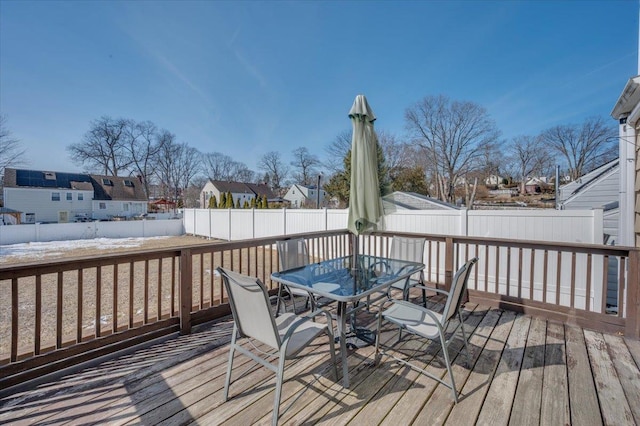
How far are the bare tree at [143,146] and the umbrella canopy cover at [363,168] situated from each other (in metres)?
33.6

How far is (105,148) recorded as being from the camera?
1118 inches

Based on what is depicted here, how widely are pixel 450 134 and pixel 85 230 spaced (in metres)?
25.1

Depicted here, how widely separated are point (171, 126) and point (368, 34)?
28.8 meters

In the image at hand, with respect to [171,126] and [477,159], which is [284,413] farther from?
[171,126]

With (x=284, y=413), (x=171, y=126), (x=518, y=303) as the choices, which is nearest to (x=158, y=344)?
(x=284, y=413)

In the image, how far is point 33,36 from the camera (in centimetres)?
749

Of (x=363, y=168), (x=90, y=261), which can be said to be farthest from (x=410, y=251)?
(x=90, y=261)

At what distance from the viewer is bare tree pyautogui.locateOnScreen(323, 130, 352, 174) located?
2045 centimetres

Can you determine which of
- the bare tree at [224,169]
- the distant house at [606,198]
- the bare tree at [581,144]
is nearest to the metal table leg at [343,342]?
the distant house at [606,198]

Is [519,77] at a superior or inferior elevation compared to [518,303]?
superior

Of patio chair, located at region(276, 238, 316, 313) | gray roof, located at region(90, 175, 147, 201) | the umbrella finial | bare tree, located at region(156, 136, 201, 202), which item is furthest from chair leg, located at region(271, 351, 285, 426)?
bare tree, located at region(156, 136, 201, 202)

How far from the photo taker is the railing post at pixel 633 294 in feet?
8.61

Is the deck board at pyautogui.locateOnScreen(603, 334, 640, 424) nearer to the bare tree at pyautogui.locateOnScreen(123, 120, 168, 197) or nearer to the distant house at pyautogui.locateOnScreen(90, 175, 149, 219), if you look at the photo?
the distant house at pyautogui.locateOnScreen(90, 175, 149, 219)

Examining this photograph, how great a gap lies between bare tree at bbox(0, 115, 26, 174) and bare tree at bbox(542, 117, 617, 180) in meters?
43.8
